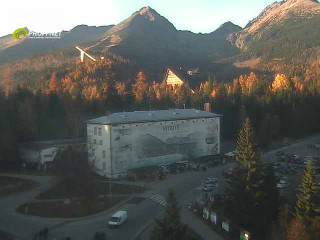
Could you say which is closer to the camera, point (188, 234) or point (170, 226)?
point (170, 226)

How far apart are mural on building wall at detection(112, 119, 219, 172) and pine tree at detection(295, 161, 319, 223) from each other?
741 inches

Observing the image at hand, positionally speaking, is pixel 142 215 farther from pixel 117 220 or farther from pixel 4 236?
pixel 4 236

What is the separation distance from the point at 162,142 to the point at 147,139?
1727 mm

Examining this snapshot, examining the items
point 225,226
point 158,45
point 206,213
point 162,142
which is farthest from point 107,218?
point 158,45

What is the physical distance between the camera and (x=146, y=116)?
3741 cm

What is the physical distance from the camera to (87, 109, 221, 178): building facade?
34.1m

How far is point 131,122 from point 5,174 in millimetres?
12327

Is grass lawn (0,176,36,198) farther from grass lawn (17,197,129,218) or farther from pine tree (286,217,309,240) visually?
pine tree (286,217,309,240)

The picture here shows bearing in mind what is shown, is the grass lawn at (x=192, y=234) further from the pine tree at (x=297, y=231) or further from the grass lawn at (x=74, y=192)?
the grass lawn at (x=74, y=192)

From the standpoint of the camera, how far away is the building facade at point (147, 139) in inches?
1341

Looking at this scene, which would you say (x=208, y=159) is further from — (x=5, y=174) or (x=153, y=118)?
(x=5, y=174)

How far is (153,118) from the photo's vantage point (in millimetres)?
37000

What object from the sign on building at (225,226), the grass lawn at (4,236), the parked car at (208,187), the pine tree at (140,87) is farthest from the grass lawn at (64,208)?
the pine tree at (140,87)

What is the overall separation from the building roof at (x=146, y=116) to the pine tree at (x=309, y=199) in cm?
1904
